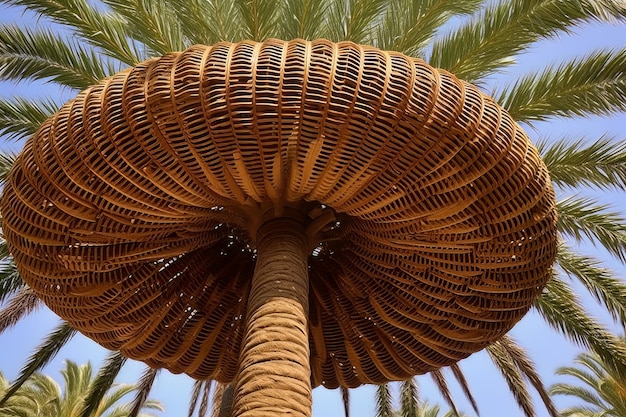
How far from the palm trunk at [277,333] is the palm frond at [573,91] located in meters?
2.70

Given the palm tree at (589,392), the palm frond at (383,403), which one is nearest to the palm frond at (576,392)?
the palm tree at (589,392)

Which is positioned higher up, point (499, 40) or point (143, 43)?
point (143, 43)

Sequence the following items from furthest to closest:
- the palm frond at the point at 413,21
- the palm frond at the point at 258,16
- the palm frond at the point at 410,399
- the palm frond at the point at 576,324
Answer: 1. the palm frond at the point at 410,399
2. the palm frond at the point at 576,324
3. the palm frond at the point at 413,21
4. the palm frond at the point at 258,16

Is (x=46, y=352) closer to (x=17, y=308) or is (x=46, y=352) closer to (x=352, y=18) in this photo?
(x=17, y=308)

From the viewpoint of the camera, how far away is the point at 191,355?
14.7ft

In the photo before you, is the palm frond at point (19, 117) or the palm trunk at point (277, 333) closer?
the palm trunk at point (277, 333)

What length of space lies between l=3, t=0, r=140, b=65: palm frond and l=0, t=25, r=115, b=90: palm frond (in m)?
0.17

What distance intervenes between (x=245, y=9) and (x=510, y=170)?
119 inches

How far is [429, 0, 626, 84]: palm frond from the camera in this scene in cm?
501

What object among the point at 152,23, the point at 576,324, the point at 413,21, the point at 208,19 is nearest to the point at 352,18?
the point at 413,21

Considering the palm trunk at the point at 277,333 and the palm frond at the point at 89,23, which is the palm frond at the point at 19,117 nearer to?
the palm frond at the point at 89,23

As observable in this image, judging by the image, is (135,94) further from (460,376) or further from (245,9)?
(460,376)

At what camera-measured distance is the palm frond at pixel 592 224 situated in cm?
571

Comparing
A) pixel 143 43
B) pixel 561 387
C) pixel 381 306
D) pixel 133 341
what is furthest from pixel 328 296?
pixel 561 387
